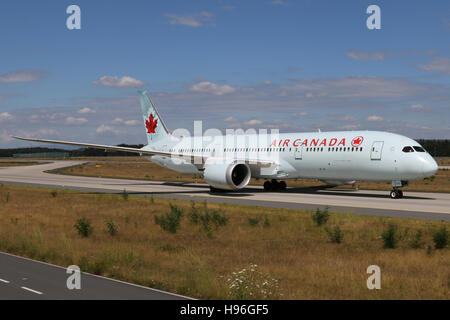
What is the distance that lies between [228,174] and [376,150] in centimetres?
1036

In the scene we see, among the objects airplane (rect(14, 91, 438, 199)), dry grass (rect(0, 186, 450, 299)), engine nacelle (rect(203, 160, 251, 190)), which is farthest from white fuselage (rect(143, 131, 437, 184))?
dry grass (rect(0, 186, 450, 299))

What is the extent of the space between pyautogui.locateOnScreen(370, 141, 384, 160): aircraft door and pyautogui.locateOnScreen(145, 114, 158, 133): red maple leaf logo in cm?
2438

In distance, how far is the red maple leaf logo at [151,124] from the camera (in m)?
49.4

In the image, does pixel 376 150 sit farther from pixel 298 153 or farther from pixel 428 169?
pixel 298 153

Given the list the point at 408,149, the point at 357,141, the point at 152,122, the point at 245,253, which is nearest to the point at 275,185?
the point at 357,141

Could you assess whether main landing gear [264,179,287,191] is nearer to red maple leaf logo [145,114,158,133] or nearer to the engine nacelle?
the engine nacelle

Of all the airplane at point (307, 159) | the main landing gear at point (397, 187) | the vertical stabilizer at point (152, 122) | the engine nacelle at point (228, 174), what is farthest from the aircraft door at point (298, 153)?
the vertical stabilizer at point (152, 122)

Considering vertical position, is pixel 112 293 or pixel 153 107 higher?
pixel 153 107

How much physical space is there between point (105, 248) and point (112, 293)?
564 centimetres

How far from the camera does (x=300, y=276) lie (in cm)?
1228

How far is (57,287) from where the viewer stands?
10961 millimetres

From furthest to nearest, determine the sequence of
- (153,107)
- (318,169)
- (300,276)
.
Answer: (153,107), (318,169), (300,276)
